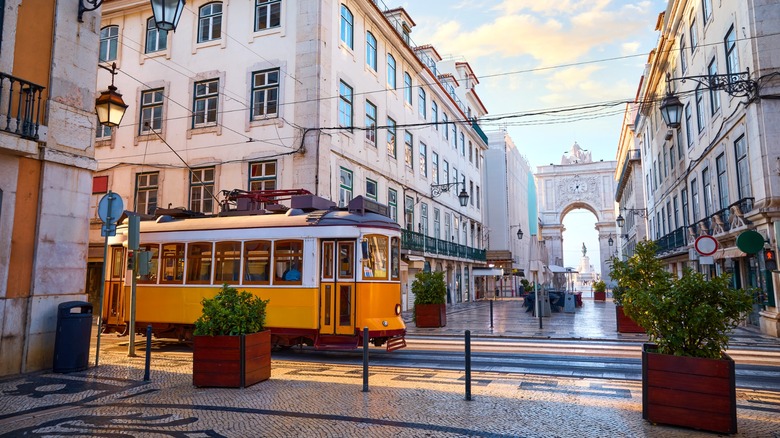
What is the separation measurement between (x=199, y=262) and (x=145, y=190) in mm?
11432

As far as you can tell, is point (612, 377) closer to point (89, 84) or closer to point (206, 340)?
point (206, 340)

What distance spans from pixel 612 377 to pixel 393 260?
4902mm

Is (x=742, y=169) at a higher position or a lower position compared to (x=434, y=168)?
lower

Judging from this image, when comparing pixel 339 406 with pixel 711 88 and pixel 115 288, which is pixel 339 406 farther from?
pixel 711 88

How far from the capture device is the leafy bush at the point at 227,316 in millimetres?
7414

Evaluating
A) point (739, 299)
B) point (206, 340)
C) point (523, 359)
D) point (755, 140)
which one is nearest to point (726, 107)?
point (755, 140)

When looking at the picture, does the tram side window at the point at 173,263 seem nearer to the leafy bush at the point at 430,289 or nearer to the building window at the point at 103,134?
the leafy bush at the point at 430,289

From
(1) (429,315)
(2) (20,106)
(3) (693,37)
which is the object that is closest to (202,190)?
(1) (429,315)

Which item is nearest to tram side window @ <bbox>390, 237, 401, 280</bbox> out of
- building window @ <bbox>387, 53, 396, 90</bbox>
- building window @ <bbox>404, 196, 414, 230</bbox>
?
building window @ <bbox>404, 196, 414, 230</bbox>

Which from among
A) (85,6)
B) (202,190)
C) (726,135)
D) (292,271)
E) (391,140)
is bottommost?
(292,271)

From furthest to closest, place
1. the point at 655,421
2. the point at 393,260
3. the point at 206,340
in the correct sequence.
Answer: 1. the point at 393,260
2. the point at 206,340
3. the point at 655,421

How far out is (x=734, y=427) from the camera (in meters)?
5.15

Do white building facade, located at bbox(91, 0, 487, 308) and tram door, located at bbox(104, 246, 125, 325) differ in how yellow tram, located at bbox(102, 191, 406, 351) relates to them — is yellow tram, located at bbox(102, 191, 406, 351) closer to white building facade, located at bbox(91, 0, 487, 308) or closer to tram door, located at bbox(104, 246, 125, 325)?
tram door, located at bbox(104, 246, 125, 325)

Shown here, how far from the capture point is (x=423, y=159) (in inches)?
1180
